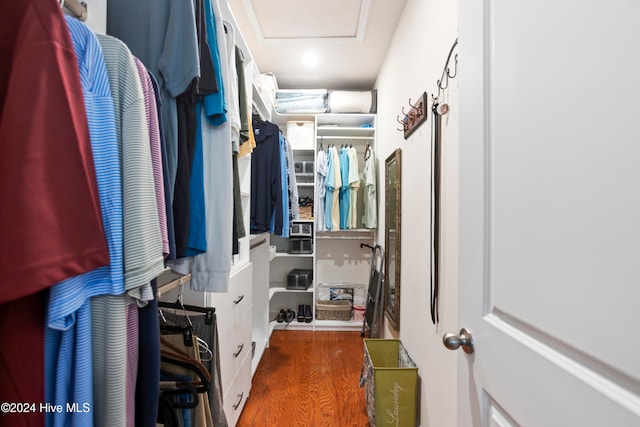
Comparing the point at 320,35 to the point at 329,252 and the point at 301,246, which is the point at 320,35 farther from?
the point at 329,252

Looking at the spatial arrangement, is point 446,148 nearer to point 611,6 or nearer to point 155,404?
point 611,6

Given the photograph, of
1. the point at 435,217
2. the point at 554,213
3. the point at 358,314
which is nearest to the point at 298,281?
the point at 358,314

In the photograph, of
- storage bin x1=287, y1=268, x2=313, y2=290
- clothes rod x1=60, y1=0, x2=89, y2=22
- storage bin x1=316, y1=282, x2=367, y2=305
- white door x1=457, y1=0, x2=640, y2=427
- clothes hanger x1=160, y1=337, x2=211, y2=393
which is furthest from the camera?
storage bin x1=316, y1=282, x2=367, y2=305

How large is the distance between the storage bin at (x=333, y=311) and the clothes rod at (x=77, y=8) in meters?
2.82

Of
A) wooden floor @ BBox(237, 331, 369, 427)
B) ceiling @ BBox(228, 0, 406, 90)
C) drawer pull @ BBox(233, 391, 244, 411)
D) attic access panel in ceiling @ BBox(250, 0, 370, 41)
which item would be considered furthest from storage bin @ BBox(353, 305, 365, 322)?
attic access panel in ceiling @ BBox(250, 0, 370, 41)

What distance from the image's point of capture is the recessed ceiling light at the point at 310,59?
2470mm

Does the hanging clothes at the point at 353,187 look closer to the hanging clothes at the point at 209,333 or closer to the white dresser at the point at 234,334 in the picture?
the white dresser at the point at 234,334

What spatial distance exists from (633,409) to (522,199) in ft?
1.12

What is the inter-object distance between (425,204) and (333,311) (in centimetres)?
196

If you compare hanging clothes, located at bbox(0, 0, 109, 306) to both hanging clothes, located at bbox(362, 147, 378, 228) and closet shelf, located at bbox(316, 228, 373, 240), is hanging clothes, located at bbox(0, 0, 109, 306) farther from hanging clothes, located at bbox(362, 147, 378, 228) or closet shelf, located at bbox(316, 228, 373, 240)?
closet shelf, located at bbox(316, 228, 373, 240)

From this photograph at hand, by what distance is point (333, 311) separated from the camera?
116 inches

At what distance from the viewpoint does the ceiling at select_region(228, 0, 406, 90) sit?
1891 mm

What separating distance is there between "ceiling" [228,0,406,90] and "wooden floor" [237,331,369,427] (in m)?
2.63

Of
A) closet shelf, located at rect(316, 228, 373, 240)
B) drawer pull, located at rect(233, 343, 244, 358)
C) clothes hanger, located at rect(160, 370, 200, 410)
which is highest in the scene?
closet shelf, located at rect(316, 228, 373, 240)
